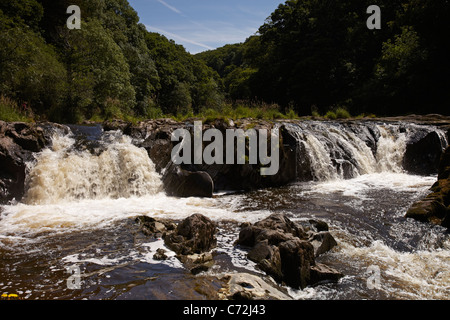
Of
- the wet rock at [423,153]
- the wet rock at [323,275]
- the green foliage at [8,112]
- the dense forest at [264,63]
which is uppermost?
the dense forest at [264,63]

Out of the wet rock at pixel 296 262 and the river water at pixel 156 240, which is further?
the wet rock at pixel 296 262

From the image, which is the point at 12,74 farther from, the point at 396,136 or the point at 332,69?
the point at 332,69

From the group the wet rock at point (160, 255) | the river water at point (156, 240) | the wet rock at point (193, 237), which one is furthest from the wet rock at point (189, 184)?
the wet rock at point (160, 255)

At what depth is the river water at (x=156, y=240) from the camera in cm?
370

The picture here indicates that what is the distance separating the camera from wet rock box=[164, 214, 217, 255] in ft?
15.3

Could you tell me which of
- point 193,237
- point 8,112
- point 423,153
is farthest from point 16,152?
point 423,153

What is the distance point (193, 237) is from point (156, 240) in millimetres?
861

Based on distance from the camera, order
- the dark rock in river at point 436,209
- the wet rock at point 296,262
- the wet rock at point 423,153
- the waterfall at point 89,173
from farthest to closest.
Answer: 1. the wet rock at point 423,153
2. the waterfall at point 89,173
3. the dark rock in river at point 436,209
4. the wet rock at point 296,262

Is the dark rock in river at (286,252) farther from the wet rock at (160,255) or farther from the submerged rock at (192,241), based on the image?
the wet rock at (160,255)

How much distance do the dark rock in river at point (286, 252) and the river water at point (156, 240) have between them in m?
0.14

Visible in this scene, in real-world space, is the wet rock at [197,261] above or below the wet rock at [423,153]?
below

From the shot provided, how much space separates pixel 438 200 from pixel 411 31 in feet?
62.3

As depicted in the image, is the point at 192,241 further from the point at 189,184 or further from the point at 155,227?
the point at 189,184
